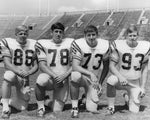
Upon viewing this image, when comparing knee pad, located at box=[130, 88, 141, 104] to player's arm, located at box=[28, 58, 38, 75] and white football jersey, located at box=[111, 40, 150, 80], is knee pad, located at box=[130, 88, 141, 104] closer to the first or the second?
white football jersey, located at box=[111, 40, 150, 80]

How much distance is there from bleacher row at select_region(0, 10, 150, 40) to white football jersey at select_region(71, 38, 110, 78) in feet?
84.1

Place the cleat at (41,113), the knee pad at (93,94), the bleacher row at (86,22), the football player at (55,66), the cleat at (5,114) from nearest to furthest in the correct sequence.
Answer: the cleat at (5,114)
the cleat at (41,113)
the football player at (55,66)
the knee pad at (93,94)
the bleacher row at (86,22)

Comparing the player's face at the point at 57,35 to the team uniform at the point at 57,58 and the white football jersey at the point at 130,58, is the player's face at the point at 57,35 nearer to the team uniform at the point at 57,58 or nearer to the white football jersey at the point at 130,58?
the team uniform at the point at 57,58

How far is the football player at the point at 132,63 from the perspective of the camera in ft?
15.0

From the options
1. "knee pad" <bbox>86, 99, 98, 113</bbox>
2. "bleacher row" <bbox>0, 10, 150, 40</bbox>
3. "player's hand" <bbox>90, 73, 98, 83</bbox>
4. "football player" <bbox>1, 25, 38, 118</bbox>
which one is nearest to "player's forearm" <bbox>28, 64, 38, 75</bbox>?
"football player" <bbox>1, 25, 38, 118</bbox>

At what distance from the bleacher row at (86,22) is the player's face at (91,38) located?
25.7 metres

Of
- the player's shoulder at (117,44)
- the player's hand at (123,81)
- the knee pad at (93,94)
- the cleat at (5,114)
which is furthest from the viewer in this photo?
the player's shoulder at (117,44)

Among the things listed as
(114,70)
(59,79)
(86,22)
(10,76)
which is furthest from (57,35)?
(86,22)

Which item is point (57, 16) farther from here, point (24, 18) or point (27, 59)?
point (27, 59)

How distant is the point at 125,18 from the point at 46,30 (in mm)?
11245

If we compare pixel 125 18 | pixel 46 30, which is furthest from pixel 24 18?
pixel 125 18

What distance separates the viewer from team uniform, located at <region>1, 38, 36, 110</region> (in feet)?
14.6

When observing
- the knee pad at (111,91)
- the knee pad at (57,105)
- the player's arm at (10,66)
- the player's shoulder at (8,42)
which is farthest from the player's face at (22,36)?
the knee pad at (111,91)

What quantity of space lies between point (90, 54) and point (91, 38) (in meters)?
0.27
